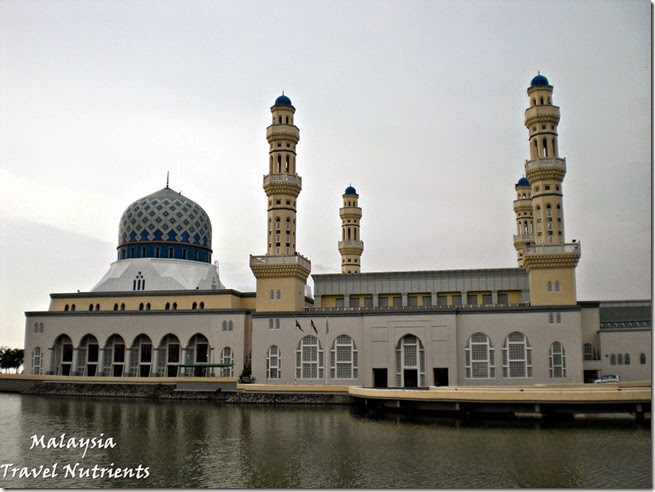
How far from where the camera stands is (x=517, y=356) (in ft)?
130

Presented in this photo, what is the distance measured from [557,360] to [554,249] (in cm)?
661

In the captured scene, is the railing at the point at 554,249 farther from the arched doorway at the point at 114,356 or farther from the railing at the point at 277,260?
the arched doorway at the point at 114,356

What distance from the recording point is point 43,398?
42.8 metres

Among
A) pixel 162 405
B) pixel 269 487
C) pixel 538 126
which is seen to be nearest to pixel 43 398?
pixel 162 405

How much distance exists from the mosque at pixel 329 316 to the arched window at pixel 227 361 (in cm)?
8

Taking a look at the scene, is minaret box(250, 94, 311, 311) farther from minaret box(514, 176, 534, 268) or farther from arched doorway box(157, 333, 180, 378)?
minaret box(514, 176, 534, 268)

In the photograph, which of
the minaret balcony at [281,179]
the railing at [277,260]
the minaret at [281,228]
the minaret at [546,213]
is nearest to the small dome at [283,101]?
the minaret at [281,228]

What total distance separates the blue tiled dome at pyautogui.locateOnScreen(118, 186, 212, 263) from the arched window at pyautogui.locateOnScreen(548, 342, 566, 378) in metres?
29.9

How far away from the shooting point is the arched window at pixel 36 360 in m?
49.2

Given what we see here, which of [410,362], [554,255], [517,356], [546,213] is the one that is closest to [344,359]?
[410,362]

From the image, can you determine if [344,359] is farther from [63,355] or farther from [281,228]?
[63,355]

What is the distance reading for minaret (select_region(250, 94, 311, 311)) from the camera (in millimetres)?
43812

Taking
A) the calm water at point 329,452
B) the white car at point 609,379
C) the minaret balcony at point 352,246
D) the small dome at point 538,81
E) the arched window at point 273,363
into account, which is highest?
the small dome at point 538,81

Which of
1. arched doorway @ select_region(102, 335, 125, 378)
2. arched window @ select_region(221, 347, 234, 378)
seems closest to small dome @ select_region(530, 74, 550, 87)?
arched window @ select_region(221, 347, 234, 378)
